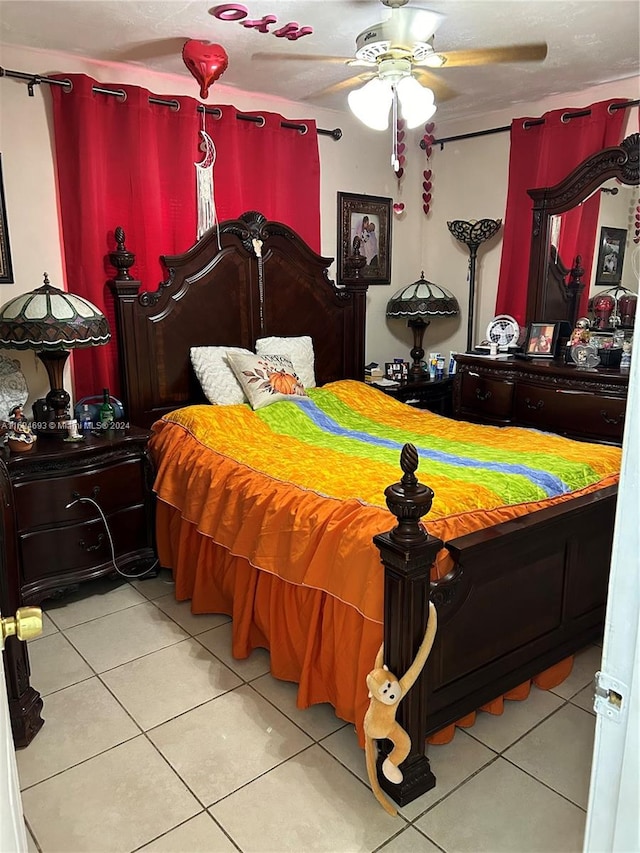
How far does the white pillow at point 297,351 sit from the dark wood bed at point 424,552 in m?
0.10

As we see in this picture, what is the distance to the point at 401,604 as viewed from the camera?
1.69 meters

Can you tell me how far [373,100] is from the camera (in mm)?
2475

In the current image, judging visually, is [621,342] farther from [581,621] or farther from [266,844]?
[266,844]

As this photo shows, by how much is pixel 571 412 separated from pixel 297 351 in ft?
5.23

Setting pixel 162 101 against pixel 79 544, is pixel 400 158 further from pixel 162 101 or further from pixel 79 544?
pixel 79 544

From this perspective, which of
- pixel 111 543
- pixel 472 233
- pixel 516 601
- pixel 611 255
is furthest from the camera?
pixel 472 233

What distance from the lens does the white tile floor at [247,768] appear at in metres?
1.67

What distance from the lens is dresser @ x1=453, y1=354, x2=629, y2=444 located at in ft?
11.0

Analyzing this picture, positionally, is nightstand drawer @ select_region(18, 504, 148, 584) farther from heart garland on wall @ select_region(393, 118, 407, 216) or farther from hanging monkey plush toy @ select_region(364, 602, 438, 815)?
heart garland on wall @ select_region(393, 118, 407, 216)

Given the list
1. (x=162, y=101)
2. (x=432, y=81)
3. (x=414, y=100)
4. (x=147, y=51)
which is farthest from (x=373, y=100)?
(x=162, y=101)

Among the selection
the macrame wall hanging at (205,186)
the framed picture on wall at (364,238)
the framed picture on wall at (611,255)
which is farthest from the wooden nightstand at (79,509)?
the framed picture on wall at (611,255)

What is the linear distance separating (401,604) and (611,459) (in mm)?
1336

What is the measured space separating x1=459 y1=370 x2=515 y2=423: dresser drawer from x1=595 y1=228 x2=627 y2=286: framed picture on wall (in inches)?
31.2

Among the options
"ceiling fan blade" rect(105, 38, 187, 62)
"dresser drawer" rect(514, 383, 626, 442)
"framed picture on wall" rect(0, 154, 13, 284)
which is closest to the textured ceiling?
"ceiling fan blade" rect(105, 38, 187, 62)
